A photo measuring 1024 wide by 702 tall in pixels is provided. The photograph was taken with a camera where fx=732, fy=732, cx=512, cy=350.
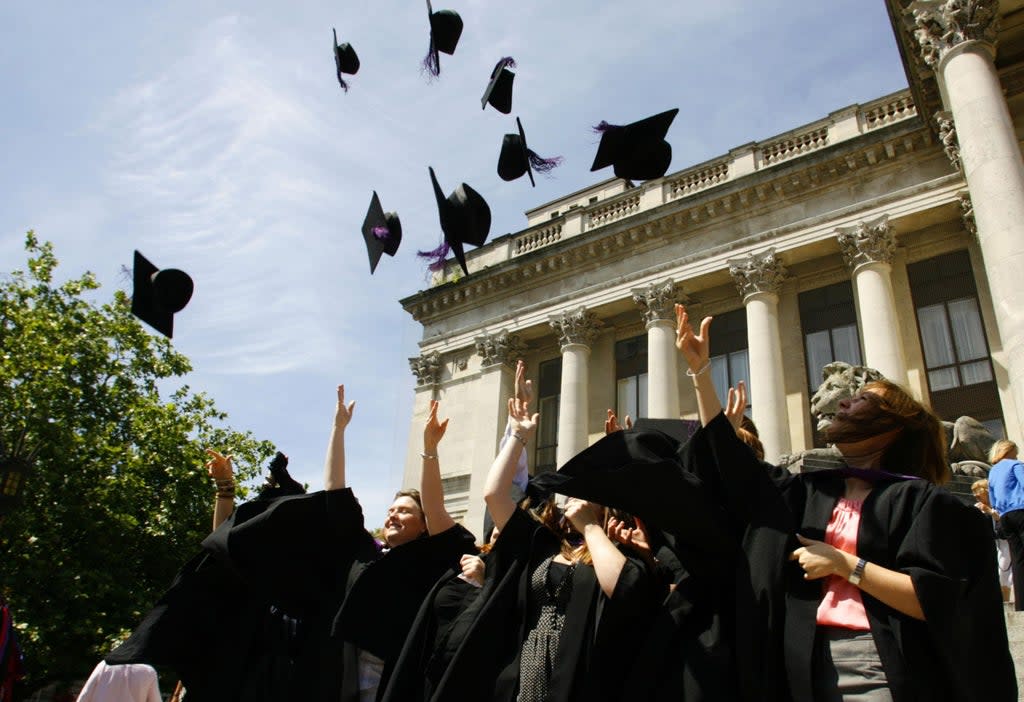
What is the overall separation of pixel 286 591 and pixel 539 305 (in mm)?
19614

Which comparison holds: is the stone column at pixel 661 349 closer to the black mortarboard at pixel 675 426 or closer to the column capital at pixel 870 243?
the column capital at pixel 870 243

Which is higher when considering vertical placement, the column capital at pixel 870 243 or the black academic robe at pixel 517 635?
the column capital at pixel 870 243

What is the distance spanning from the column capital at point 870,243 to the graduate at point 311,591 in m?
15.9

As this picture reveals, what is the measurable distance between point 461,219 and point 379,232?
5.19 feet

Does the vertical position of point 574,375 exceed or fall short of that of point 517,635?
it exceeds it

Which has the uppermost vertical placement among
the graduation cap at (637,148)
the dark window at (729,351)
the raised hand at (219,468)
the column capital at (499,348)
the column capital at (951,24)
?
the column capital at (951,24)

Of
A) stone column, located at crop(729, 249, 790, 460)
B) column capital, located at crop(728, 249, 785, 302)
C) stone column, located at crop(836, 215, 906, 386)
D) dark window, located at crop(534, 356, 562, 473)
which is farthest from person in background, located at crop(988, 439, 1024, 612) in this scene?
dark window, located at crop(534, 356, 562, 473)

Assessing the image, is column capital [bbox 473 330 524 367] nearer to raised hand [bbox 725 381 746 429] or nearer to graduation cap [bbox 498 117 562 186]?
graduation cap [bbox 498 117 562 186]

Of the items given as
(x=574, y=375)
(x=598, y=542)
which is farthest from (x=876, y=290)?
(x=598, y=542)

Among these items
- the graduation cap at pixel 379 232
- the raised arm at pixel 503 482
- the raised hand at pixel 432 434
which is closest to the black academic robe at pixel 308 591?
the raised hand at pixel 432 434

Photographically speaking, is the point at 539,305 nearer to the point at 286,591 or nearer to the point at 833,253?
the point at 833,253

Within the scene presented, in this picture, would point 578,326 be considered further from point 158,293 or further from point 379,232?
point 158,293

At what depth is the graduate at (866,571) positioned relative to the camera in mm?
Answer: 2602

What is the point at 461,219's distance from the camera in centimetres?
866
